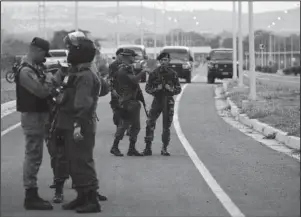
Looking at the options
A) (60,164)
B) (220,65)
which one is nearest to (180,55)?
(220,65)

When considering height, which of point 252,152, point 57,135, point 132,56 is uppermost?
point 132,56

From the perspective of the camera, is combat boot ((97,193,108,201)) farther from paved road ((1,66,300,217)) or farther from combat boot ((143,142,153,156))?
combat boot ((143,142,153,156))

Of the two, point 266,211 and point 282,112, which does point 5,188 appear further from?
point 282,112

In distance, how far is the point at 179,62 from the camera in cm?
2442

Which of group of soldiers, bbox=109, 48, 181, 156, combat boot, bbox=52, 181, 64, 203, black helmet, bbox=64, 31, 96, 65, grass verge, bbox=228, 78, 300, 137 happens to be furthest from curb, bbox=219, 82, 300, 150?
black helmet, bbox=64, 31, 96, 65

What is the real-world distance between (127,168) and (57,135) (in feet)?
11.4

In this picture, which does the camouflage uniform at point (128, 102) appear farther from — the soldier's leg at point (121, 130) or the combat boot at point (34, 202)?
the combat boot at point (34, 202)

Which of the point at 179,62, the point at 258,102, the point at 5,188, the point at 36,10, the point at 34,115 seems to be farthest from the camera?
the point at 179,62

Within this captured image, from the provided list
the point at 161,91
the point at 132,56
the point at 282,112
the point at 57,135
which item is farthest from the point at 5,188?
the point at 282,112

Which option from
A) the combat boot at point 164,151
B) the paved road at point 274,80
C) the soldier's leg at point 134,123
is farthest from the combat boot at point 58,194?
the paved road at point 274,80

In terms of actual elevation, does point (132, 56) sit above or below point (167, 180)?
above

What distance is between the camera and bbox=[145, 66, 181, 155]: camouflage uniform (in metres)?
11.5

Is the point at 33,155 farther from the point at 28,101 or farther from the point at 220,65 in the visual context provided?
the point at 220,65

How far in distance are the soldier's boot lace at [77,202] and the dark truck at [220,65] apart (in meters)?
27.5
